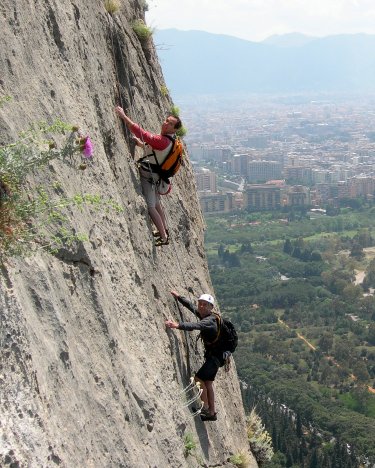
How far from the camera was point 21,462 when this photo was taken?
2.67 metres

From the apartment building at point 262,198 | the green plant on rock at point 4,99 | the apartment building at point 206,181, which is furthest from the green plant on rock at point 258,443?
the apartment building at point 206,181

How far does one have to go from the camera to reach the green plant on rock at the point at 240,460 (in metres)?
6.21

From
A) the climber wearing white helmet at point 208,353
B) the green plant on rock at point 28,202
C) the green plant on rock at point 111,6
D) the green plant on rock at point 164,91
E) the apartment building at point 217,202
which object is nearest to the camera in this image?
the green plant on rock at point 28,202

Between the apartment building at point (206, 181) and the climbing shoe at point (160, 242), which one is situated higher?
the climbing shoe at point (160, 242)

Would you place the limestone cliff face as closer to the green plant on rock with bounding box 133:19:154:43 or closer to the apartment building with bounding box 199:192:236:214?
the green plant on rock with bounding box 133:19:154:43

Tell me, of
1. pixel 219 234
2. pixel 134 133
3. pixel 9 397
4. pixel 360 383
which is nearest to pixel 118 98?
pixel 134 133

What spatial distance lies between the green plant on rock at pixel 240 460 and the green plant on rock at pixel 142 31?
158 inches

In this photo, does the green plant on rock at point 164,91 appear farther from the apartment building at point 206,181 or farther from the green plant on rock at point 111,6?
the apartment building at point 206,181

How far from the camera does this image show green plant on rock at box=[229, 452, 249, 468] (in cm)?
621

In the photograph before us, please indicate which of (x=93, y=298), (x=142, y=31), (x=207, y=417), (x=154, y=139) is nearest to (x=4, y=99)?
(x=93, y=298)

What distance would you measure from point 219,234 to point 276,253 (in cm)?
Answer: 1521

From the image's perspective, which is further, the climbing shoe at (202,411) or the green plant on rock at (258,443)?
the green plant on rock at (258,443)

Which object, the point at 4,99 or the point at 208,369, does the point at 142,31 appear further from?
the point at 4,99

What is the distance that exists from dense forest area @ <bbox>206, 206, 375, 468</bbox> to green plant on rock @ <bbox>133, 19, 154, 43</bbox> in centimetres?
2774
